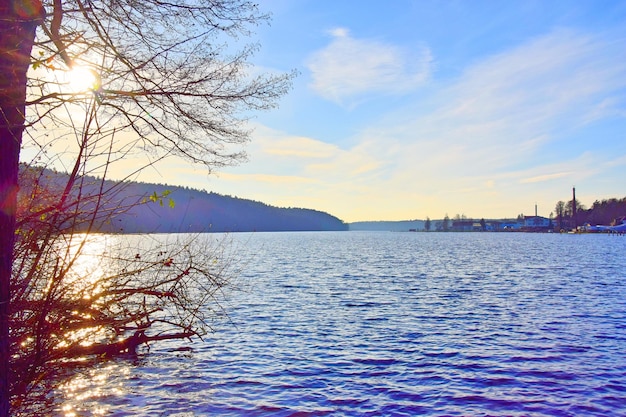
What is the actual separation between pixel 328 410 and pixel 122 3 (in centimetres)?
956

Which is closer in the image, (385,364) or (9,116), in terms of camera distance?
(9,116)

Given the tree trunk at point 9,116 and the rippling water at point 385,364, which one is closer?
the tree trunk at point 9,116

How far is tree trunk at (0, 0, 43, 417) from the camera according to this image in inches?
190

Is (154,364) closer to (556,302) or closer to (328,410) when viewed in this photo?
(328,410)

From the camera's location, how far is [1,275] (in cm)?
495

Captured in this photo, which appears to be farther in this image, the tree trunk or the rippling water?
the rippling water

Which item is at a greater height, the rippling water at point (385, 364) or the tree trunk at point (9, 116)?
Answer: the tree trunk at point (9, 116)

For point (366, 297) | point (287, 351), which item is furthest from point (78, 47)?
point (366, 297)

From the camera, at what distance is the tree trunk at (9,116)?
4.82m

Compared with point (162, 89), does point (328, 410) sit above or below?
below

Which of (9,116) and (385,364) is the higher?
(9,116)

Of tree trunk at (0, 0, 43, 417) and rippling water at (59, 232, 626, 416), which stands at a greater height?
tree trunk at (0, 0, 43, 417)

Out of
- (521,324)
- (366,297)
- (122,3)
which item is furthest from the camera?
(366,297)

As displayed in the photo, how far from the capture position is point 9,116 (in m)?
Answer: 5.00
